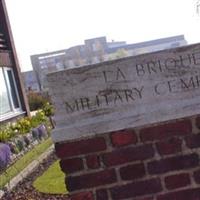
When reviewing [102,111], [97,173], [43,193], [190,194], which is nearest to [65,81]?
[102,111]

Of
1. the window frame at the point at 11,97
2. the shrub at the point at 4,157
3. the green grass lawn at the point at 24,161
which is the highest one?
the window frame at the point at 11,97

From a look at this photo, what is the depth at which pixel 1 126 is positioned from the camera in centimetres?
1592

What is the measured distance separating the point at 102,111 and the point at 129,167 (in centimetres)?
33

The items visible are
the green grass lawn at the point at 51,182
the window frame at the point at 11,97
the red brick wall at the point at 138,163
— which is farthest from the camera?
the window frame at the point at 11,97

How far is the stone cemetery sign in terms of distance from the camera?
9.69 feet

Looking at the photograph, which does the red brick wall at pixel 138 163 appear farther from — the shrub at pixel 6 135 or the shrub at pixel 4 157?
the shrub at pixel 6 135

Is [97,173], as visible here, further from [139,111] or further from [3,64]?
[3,64]

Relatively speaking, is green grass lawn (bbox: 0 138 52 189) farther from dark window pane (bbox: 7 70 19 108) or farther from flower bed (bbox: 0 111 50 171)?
dark window pane (bbox: 7 70 19 108)

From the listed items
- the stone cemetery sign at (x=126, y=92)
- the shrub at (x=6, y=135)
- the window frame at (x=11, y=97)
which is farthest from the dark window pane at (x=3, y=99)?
the stone cemetery sign at (x=126, y=92)

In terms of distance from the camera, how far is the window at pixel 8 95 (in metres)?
17.9

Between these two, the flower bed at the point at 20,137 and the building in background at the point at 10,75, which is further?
the building in background at the point at 10,75

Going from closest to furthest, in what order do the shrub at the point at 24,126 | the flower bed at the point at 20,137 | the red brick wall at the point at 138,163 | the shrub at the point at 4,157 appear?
the red brick wall at the point at 138,163 → the shrub at the point at 4,157 → the flower bed at the point at 20,137 → the shrub at the point at 24,126

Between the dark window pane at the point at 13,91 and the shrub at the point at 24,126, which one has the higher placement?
the dark window pane at the point at 13,91

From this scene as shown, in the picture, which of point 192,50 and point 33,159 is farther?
point 33,159
